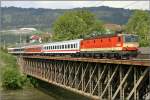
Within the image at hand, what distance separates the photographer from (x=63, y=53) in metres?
59.2

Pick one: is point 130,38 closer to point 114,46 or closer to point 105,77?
point 114,46

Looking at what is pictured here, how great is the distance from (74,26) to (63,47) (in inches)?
1753

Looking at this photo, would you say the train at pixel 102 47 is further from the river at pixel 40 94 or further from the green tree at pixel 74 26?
the green tree at pixel 74 26

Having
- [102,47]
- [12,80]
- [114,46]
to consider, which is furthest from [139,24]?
[114,46]

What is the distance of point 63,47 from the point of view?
59.0 metres

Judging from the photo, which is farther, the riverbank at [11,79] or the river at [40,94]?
the riverbank at [11,79]

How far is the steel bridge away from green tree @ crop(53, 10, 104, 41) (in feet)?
140

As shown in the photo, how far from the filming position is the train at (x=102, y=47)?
37.6 m

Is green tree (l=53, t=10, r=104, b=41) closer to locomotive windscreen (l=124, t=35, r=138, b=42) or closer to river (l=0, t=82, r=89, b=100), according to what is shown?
river (l=0, t=82, r=89, b=100)

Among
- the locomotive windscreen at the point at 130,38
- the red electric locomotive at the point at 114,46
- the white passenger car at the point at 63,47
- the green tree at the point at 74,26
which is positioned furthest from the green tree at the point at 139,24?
the locomotive windscreen at the point at 130,38

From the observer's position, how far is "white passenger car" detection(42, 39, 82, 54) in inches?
2105

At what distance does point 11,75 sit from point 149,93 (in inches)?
1824

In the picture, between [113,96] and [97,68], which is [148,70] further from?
[97,68]

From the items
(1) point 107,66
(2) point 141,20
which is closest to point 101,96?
(1) point 107,66
